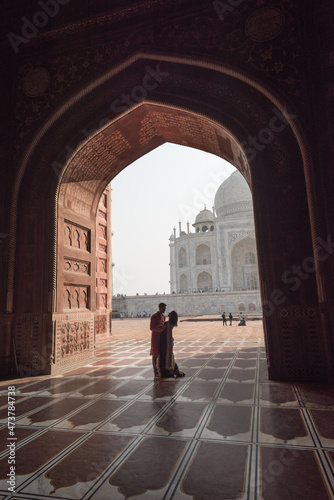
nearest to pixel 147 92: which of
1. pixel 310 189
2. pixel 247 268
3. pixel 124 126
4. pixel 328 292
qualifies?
pixel 124 126

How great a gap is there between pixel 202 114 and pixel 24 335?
4515 millimetres

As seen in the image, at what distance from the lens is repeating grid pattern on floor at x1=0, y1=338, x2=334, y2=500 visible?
1671mm

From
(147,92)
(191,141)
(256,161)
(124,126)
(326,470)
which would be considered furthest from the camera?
(191,141)

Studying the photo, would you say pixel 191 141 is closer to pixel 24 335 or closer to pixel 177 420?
pixel 24 335

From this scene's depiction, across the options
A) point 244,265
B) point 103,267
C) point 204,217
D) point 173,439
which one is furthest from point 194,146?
point 204,217

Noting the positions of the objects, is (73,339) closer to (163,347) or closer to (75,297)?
(75,297)

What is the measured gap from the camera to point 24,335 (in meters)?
4.89

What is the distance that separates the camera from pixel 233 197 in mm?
33281

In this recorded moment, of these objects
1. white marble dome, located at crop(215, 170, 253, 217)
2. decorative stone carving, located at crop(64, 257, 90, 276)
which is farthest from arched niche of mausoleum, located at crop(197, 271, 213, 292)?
decorative stone carving, located at crop(64, 257, 90, 276)

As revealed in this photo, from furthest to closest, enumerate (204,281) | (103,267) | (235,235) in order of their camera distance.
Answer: (204,281), (235,235), (103,267)

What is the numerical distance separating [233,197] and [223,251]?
21.0ft

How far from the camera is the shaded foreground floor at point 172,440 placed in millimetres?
1672

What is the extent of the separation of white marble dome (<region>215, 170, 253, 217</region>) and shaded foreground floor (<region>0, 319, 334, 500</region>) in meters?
30.0

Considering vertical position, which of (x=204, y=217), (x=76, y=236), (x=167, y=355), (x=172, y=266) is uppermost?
(x=204, y=217)
